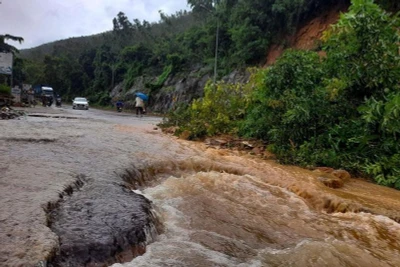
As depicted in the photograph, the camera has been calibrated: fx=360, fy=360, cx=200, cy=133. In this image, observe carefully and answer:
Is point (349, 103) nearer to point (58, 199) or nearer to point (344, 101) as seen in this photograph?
point (344, 101)

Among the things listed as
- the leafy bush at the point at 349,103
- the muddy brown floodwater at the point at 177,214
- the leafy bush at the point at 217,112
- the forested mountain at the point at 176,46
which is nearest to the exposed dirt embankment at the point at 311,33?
the forested mountain at the point at 176,46

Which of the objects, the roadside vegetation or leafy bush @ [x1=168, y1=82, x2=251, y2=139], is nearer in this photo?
the roadside vegetation

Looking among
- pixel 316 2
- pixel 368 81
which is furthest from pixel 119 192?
pixel 316 2

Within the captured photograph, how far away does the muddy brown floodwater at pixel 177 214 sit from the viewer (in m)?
2.68

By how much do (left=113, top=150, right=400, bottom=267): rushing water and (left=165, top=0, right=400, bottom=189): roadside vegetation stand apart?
2.77 ft

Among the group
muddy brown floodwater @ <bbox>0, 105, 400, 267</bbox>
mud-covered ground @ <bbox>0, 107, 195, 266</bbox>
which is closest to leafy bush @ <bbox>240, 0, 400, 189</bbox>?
muddy brown floodwater @ <bbox>0, 105, 400, 267</bbox>

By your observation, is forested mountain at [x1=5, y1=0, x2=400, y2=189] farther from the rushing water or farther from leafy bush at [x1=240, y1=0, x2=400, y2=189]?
the rushing water

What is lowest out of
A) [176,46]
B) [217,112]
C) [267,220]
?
[267,220]

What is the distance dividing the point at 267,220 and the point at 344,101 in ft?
15.2

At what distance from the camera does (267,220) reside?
4.10 m

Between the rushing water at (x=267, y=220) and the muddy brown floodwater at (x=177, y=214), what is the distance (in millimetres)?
14

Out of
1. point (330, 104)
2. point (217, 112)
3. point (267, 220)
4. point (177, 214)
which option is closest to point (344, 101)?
point (330, 104)

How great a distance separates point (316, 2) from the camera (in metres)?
24.7

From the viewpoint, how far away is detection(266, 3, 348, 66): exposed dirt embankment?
23875mm
